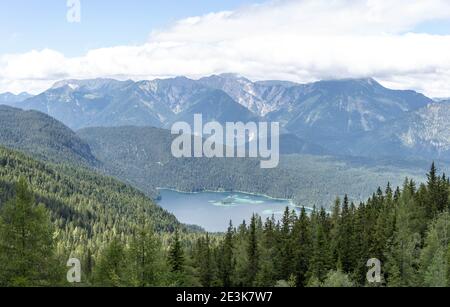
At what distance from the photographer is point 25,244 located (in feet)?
118

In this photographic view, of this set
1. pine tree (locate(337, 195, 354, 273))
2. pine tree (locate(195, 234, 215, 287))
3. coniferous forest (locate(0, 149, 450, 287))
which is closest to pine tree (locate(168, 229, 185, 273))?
coniferous forest (locate(0, 149, 450, 287))

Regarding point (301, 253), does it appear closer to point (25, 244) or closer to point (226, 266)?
point (226, 266)

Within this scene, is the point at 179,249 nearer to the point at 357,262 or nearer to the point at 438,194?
the point at 357,262

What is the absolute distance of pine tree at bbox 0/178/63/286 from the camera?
35312 mm

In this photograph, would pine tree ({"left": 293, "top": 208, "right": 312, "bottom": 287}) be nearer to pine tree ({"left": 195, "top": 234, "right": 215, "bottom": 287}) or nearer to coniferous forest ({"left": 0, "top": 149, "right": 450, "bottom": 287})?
coniferous forest ({"left": 0, "top": 149, "right": 450, "bottom": 287})

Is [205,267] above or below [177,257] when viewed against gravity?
below

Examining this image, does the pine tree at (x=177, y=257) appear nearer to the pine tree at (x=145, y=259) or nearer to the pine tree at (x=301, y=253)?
the pine tree at (x=301, y=253)

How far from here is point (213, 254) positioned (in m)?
107

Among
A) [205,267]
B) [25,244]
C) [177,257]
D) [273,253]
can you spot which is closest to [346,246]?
[273,253]

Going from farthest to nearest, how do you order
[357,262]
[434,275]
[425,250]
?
[357,262]
[425,250]
[434,275]

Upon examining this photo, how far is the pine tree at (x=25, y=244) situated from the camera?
1390 inches
